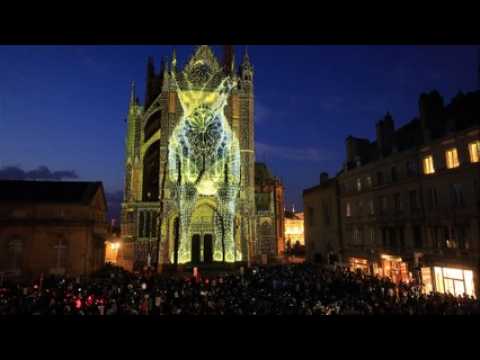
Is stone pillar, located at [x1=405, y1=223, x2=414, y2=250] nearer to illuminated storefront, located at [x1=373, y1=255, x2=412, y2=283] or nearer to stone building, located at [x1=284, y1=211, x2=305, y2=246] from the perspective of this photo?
illuminated storefront, located at [x1=373, y1=255, x2=412, y2=283]

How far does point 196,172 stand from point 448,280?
2774cm

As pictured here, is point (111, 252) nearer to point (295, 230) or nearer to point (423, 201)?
point (423, 201)

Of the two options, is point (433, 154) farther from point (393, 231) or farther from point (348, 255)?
point (348, 255)

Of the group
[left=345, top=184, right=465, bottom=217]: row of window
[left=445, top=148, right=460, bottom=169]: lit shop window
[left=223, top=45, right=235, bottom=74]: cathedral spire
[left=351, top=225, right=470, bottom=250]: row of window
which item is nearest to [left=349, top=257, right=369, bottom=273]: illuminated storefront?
[left=351, top=225, right=470, bottom=250]: row of window

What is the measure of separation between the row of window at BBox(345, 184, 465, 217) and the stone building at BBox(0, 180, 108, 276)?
25378 millimetres

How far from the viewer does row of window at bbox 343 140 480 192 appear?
19.9 metres

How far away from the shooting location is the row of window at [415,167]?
1994 centimetres

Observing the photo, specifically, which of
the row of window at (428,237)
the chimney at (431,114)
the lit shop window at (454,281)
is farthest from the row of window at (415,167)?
the lit shop window at (454,281)

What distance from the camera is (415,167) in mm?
25359

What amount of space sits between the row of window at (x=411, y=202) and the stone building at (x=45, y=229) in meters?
25.4
